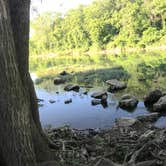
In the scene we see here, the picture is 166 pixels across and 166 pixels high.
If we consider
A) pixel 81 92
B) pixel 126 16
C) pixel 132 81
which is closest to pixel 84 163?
pixel 81 92

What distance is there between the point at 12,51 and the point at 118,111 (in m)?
11.3

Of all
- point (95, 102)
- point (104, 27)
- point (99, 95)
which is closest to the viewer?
point (95, 102)

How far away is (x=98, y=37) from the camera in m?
62.4

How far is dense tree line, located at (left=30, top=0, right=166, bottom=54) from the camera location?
53656 millimetres

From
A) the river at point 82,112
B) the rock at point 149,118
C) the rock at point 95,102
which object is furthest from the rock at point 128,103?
the rock at point 149,118

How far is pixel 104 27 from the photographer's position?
205 ft

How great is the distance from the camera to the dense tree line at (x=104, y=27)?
53656mm

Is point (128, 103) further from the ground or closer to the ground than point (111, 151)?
closer to the ground

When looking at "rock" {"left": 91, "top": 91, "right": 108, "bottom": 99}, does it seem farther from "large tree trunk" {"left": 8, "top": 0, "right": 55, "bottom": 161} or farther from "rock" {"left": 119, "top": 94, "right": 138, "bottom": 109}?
"large tree trunk" {"left": 8, "top": 0, "right": 55, "bottom": 161}

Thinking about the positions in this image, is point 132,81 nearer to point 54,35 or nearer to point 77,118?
point 77,118

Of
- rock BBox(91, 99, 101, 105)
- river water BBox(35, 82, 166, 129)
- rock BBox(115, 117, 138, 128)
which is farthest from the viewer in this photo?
rock BBox(91, 99, 101, 105)

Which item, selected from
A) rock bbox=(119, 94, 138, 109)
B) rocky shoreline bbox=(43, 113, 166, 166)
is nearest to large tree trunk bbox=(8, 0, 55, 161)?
rocky shoreline bbox=(43, 113, 166, 166)

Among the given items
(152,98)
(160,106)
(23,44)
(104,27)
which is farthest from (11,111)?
(104,27)

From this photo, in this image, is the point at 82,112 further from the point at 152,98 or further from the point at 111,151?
the point at 111,151
